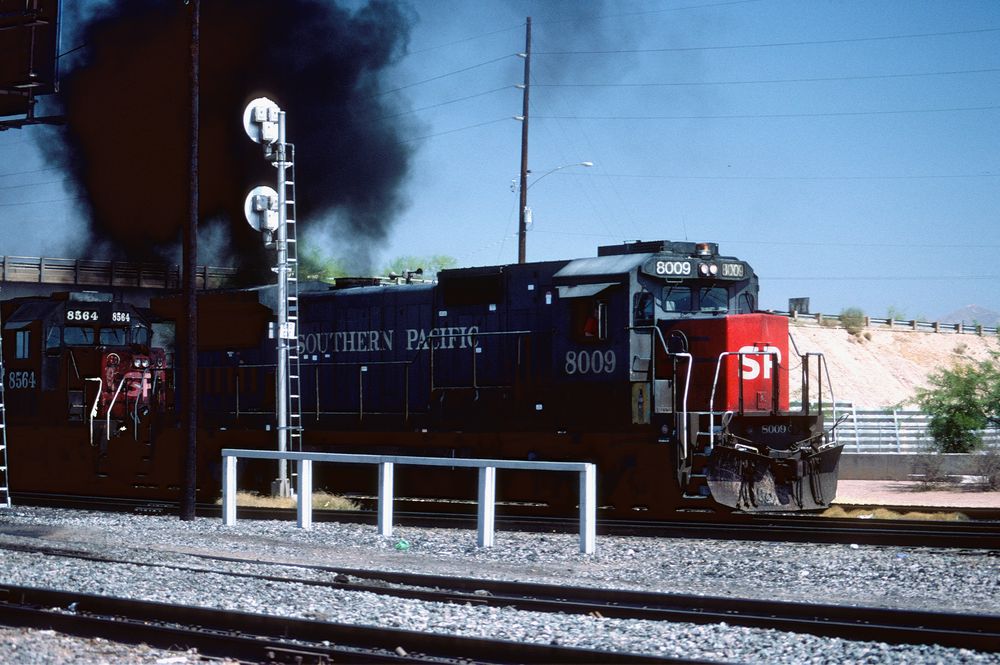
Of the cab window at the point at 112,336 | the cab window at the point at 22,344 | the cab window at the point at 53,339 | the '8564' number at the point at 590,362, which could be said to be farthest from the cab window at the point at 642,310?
the cab window at the point at 22,344

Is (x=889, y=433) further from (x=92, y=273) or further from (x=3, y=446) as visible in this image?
(x=92, y=273)

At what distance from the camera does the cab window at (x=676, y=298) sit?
630 inches

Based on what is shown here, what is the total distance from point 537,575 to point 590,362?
5417mm

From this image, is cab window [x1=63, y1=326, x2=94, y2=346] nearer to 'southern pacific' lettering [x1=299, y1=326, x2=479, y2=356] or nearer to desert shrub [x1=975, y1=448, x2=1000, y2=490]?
'southern pacific' lettering [x1=299, y1=326, x2=479, y2=356]

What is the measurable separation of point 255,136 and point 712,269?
8179 mm

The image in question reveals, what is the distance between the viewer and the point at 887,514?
16.6m

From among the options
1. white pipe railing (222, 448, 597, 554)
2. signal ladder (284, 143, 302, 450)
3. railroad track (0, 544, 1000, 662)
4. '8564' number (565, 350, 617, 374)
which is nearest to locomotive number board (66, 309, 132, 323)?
signal ladder (284, 143, 302, 450)

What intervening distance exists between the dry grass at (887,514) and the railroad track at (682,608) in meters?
7.03

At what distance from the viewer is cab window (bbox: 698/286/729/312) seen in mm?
16125

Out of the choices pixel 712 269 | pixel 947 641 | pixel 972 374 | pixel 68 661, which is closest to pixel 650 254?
pixel 712 269

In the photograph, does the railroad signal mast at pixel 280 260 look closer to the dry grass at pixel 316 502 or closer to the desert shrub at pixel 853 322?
the dry grass at pixel 316 502

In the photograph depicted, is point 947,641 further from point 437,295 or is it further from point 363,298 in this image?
point 363,298

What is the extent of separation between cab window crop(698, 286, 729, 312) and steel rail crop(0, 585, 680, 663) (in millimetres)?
9253

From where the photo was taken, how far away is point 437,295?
1831 cm
